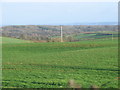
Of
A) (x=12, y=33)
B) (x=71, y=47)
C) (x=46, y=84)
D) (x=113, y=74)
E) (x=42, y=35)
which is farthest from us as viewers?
(x=12, y=33)

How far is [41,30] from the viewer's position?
31594 millimetres

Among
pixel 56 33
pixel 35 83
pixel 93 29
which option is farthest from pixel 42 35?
pixel 35 83

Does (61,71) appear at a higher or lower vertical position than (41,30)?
lower

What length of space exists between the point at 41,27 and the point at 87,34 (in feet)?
21.1

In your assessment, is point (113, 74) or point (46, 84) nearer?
point (46, 84)

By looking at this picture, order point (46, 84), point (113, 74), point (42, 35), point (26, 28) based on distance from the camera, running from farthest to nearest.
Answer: point (26, 28), point (42, 35), point (113, 74), point (46, 84)

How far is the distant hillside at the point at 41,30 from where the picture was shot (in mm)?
30312

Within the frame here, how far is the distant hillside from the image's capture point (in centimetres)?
3031

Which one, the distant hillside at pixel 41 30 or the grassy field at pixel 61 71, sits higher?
the distant hillside at pixel 41 30

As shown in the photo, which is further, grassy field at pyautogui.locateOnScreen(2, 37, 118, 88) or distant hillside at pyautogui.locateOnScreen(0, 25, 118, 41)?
distant hillside at pyautogui.locateOnScreen(0, 25, 118, 41)

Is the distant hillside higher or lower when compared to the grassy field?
higher

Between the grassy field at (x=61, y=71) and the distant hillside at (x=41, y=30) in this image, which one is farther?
the distant hillside at (x=41, y=30)

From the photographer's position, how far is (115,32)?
3544 cm

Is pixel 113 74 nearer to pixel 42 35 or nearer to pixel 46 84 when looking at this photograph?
pixel 46 84
